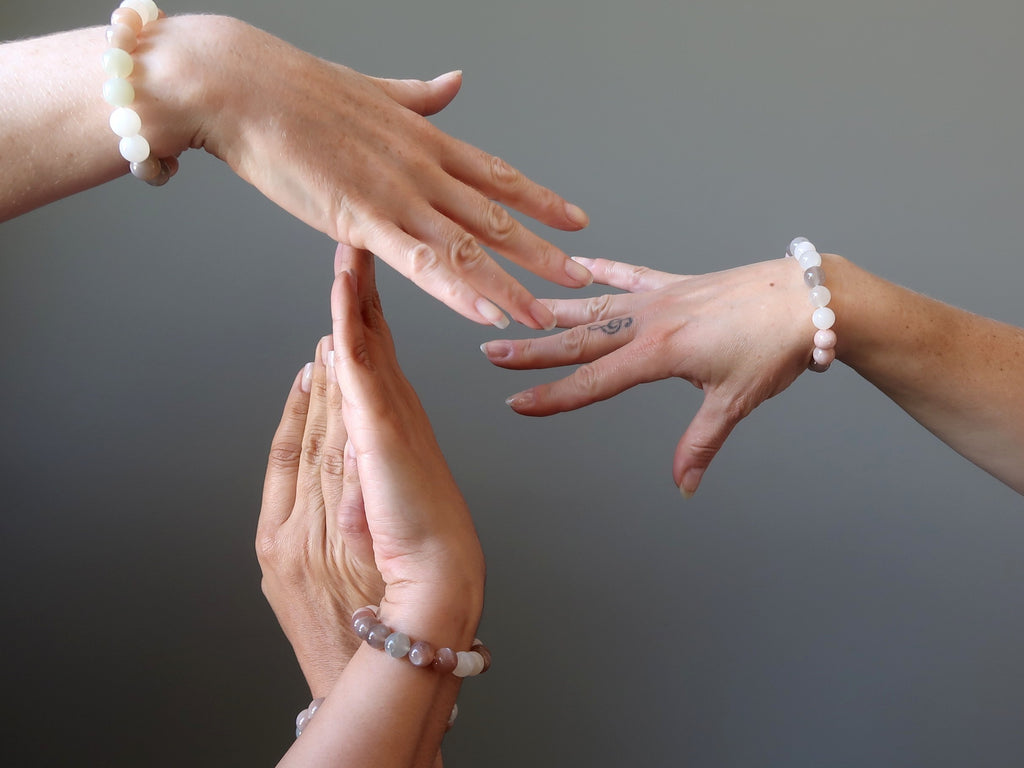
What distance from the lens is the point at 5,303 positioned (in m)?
1.39

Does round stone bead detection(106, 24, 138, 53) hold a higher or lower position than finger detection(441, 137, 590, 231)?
lower

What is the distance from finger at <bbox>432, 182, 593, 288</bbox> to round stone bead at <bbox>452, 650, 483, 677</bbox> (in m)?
0.35

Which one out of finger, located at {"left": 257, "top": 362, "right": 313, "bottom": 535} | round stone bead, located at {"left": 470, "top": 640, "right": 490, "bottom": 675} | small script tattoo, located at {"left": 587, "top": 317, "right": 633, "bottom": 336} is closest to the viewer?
round stone bead, located at {"left": 470, "top": 640, "right": 490, "bottom": 675}

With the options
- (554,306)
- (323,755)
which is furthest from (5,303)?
(323,755)

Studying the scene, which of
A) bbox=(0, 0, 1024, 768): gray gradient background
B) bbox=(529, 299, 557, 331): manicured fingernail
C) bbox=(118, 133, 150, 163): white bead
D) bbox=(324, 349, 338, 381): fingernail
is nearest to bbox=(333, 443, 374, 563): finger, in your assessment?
bbox=(324, 349, 338, 381): fingernail

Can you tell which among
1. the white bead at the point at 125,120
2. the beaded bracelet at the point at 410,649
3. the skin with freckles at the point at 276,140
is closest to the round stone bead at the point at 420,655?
the beaded bracelet at the point at 410,649

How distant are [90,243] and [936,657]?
1.71 metres

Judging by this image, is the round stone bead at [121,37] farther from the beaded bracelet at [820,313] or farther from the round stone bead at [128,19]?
the beaded bracelet at [820,313]

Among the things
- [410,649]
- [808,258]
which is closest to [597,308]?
[808,258]

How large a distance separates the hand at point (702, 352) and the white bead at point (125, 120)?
481 millimetres

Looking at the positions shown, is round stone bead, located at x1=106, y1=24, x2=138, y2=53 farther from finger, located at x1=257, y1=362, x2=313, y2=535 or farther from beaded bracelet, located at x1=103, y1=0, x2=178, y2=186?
finger, located at x1=257, y1=362, x2=313, y2=535

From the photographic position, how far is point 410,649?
0.72 m

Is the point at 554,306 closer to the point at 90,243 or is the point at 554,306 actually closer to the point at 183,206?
the point at 183,206

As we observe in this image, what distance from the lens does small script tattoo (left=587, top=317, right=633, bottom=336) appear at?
1110 mm
